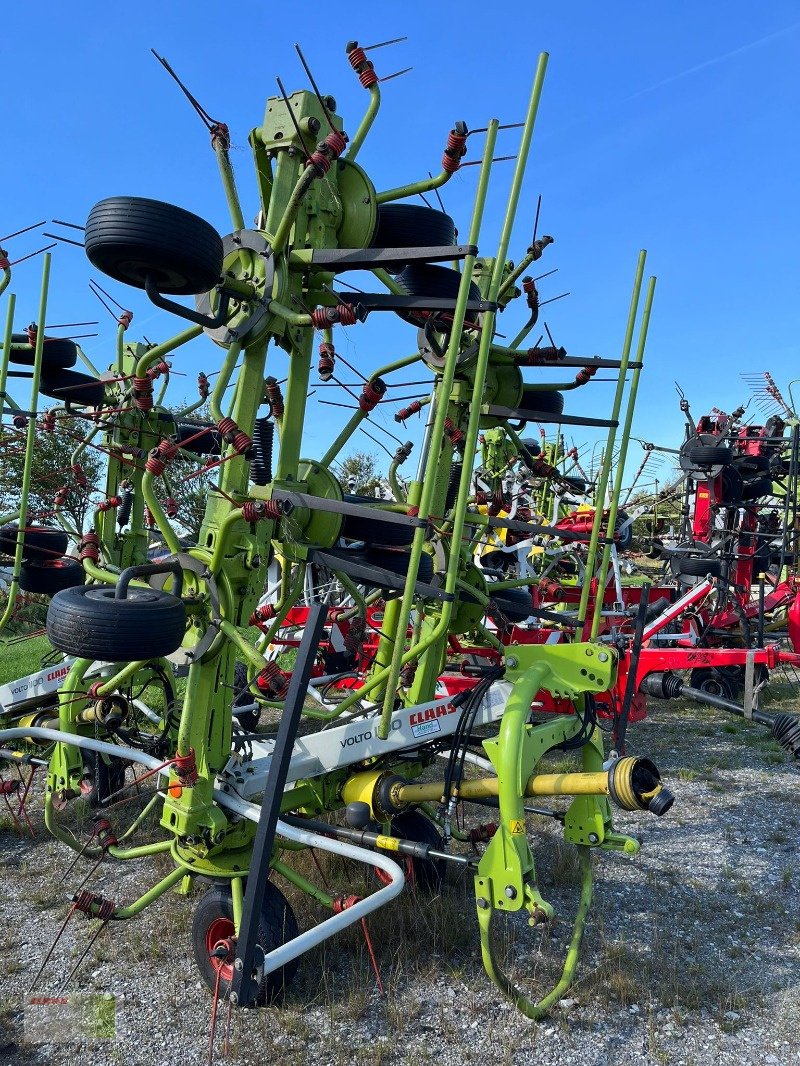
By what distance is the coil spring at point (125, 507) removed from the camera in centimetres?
755

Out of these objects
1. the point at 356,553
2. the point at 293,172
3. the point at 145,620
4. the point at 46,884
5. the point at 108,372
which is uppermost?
the point at 293,172

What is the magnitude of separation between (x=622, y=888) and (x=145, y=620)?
381 centimetres

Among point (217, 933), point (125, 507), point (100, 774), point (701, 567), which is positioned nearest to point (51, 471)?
point (125, 507)

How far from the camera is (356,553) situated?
478 cm

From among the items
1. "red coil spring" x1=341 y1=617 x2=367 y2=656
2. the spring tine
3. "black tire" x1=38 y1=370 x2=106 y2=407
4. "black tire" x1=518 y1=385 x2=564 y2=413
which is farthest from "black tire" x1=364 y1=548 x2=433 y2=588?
"black tire" x1=38 y1=370 x2=106 y2=407

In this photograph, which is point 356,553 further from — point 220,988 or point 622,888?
point 622,888

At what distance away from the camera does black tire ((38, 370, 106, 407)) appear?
22.4ft

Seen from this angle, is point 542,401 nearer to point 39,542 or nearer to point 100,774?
point 39,542

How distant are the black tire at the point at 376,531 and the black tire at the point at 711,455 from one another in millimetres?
7503

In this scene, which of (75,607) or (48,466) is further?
(48,466)

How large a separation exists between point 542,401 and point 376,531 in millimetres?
2096

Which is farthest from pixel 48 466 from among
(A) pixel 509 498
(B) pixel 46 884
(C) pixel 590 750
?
(C) pixel 590 750

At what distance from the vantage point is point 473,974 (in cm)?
427

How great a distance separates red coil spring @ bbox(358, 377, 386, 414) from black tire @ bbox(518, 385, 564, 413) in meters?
1.90
